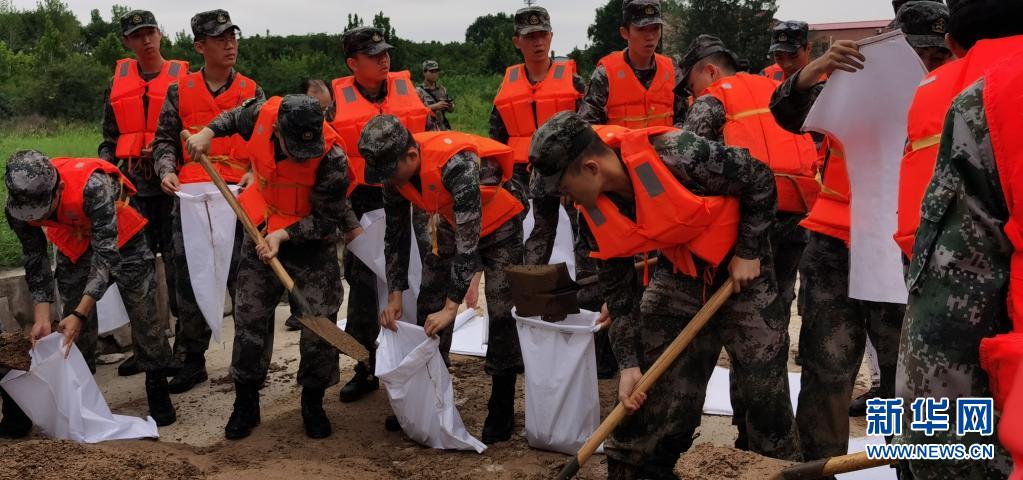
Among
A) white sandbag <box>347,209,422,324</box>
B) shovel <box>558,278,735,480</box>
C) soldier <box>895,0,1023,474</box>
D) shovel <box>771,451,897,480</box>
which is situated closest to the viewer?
soldier <box>895,0,1023,474</box>

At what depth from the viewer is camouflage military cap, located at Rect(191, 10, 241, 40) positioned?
18.7 feet

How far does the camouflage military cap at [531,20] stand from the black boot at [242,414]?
313cm

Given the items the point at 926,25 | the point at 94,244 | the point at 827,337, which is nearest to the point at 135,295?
the point at 94,244

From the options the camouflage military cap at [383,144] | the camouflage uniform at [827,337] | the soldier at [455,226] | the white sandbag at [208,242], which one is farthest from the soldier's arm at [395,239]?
the camouflage uniform at [827,337]

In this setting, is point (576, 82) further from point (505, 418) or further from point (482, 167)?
point (505, 418)

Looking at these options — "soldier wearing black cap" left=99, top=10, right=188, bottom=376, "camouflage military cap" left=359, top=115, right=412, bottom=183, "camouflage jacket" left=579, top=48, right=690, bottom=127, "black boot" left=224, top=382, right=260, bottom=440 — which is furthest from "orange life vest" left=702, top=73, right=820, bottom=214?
"soldier wearing black cap" left=99, top=10, right=188, bottom=376

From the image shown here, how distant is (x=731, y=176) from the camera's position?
3.20 meters

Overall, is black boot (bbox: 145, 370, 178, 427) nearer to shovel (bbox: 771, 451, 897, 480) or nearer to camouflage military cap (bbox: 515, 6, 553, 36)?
camouflage military cap (bbox: 515, 6, 553, 36)

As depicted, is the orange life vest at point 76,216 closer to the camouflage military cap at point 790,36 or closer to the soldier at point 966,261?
the camouflage military cap at point 790,36

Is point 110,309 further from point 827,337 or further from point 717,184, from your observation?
point 827,337

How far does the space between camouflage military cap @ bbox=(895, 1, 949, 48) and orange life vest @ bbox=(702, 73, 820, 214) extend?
0.70 metres

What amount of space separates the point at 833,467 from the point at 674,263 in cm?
117

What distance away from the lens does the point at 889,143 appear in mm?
3238

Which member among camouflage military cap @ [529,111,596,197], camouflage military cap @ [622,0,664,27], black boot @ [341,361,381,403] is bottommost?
black boot @ [341,361,381,403]
